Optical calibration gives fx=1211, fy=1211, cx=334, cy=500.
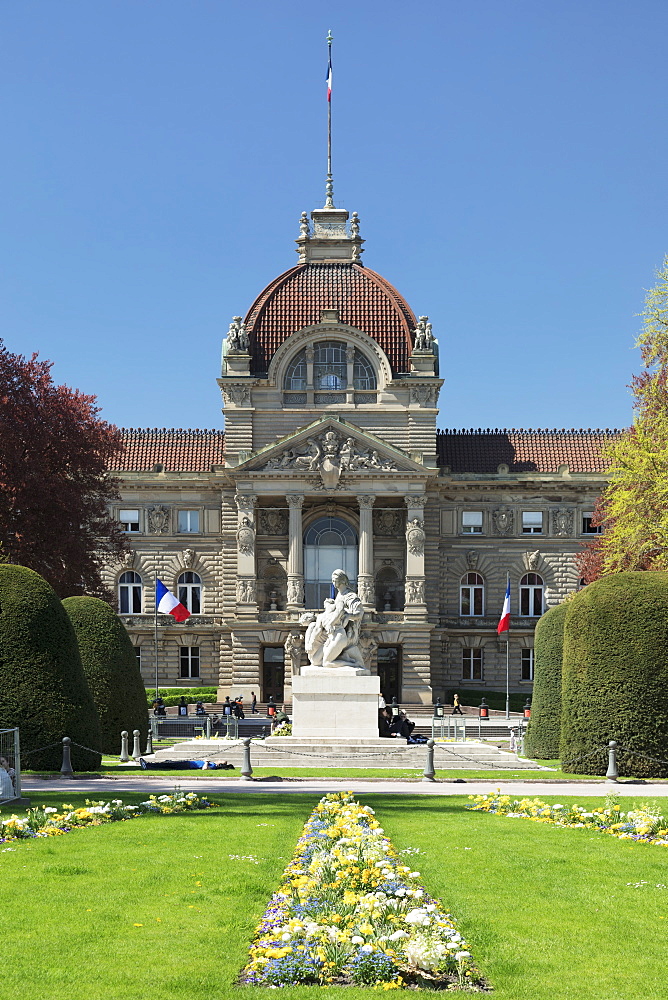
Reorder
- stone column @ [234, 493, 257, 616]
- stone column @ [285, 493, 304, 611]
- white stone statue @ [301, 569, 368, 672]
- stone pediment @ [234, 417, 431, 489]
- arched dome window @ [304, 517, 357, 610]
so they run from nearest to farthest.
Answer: white stone statue @ [301, 569, 368, 672], stone column @ [285, 493, 304, 611], stone pediment @ [234, 417, 431, 489], stone column @ [234, 493, 257, 616], arched dome window @ [304, 517, 357, 610]

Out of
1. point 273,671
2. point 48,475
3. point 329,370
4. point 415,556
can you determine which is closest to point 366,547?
point 415,556

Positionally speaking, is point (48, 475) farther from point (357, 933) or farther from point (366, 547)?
point (357, 933)

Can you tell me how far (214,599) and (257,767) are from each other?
41.2 meters

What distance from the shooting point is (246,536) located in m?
69.4

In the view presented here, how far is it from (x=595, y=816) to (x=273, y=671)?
169 feet

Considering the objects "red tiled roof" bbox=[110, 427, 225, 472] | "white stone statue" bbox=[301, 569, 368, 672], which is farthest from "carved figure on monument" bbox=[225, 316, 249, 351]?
"white stone statue" bbox=[301, 569, 368, 672]

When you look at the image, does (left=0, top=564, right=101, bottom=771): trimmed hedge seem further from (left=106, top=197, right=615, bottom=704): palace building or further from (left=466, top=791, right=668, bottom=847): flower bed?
(left=106, top=197, right=615, bottom=704): palace building

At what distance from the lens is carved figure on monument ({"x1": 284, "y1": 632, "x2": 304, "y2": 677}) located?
6544 centimetres

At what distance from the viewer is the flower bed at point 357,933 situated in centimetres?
982

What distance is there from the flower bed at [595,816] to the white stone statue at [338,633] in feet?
53.5

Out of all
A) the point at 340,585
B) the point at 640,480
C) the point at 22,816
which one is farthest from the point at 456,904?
the point at 640,480

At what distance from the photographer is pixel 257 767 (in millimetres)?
33500

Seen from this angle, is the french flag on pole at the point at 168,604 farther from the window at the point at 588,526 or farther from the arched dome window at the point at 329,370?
the window at the point at 588,526

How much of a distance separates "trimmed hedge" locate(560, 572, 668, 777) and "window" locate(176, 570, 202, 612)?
4647 cm
